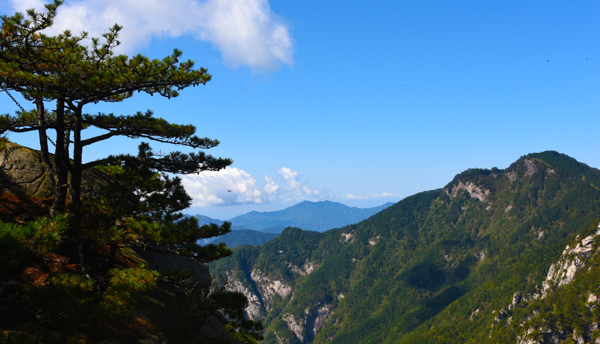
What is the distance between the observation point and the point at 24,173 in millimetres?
16875

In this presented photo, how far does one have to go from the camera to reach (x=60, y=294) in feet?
27.2

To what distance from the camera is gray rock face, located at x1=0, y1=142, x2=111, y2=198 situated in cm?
1628

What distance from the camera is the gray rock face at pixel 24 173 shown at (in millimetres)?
16281

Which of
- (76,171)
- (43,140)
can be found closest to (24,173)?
(43,140)

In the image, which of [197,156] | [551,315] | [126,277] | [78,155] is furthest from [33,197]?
[551,315]

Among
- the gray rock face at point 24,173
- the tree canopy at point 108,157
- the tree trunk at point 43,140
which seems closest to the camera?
the tree canopy at point 108,157

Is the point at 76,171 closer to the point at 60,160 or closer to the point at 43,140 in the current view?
the point at 60,160

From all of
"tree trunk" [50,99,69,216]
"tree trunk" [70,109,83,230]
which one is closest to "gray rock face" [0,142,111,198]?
"tree trunk" [70,109,83,230]

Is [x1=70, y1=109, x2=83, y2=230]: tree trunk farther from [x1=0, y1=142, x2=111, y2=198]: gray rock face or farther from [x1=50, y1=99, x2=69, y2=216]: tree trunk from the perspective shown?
[x1=0, y1=142, x2=111, y2=198]: gray rock face

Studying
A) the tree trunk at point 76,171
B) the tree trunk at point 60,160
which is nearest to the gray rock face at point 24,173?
the tree trunk at point 76,171

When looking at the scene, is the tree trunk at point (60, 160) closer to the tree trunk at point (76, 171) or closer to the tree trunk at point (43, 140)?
the tree trunk at point (76, 171)

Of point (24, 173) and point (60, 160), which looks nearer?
point (60, 160)

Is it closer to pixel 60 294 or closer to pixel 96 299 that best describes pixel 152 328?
pixel 96 299

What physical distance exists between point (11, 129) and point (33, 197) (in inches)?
218
